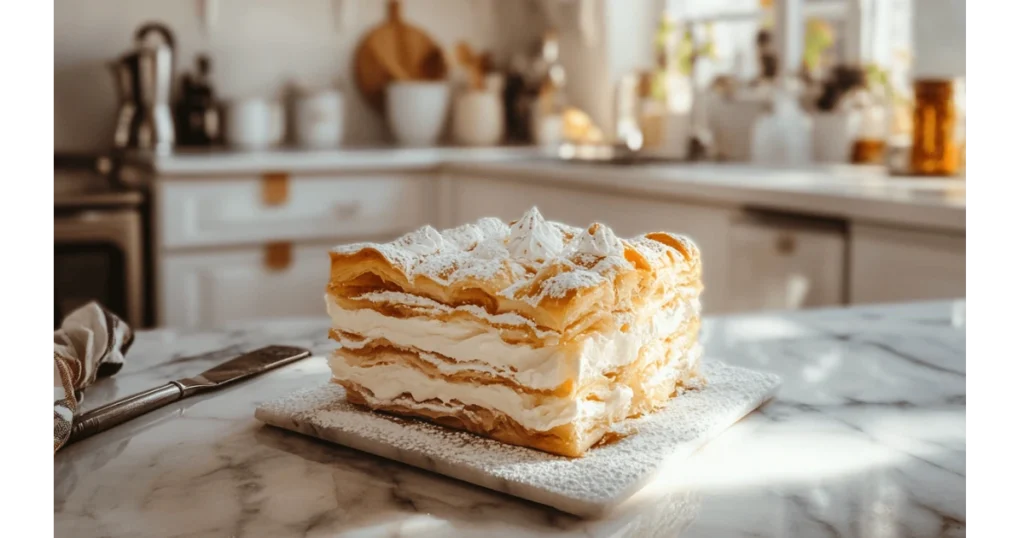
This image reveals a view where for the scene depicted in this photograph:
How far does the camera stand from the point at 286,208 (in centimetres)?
288

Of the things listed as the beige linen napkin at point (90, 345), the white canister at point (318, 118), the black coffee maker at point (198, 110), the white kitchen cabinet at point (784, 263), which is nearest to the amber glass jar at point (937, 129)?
the white kitchen cabinet at point (784, 263)

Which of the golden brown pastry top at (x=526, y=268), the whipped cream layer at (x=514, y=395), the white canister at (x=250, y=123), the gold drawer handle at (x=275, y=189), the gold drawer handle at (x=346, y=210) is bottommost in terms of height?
the whipped cream layer at (x=514, y=395)

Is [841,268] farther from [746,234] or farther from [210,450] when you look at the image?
[210,450]

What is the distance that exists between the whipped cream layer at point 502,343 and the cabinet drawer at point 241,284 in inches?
87.0

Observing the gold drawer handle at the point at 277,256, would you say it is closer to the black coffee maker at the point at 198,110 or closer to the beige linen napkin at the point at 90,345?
the black coffee maker at the point at 198,110

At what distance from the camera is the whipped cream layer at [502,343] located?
1.81 feet

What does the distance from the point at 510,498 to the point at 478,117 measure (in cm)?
317

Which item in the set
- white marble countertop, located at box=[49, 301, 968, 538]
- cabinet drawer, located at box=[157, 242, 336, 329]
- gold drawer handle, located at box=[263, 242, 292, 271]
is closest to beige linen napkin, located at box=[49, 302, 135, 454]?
white marble countertop, located at box=[49, 301, 968, 538]

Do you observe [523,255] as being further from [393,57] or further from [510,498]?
[393,57]

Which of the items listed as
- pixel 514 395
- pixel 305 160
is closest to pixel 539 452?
pixel 514 395

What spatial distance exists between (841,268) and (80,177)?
2.21 meters

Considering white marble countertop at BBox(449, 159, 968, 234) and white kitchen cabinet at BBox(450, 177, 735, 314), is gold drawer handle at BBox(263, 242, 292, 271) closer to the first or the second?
white kitchen cabinet at BBox(450, 177, 735, 314)
